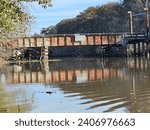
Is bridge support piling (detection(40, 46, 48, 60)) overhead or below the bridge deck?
below

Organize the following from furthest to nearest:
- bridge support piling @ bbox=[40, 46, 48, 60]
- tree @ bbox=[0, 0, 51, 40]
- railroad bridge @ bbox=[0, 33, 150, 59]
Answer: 1. bridge support piling @ bbox=[40, 46, 48, 60]
2. railroad bridge @ bbox=[0, 33, 150, 59]
3. tree @ bbox=[0, 0, 51, 40]

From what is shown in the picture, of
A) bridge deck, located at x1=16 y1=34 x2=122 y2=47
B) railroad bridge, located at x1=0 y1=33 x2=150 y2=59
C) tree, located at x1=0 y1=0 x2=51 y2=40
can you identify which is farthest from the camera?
railroad bridge, located at x1=0 y1=33 x2=150 y2=59

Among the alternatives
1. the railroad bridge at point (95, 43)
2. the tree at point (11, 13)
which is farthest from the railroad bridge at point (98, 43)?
the tree at point (11, 13)

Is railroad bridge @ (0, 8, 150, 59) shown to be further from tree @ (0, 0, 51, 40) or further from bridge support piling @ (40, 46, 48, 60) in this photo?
tree @ (0, 0, 51, 40)

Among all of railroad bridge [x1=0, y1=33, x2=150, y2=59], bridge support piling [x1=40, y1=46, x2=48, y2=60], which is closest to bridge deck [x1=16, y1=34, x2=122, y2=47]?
railroad bridge [x1=0, y1=33, x2=150, y2=59]

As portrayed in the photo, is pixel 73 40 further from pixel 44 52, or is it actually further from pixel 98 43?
pixel 44 52

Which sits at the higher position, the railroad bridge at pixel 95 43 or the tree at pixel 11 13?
the tree at pixel 11 13

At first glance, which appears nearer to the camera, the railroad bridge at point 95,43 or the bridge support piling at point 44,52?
the railroad bridge at point 95,43

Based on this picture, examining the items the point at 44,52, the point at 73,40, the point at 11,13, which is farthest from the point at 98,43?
the point at 11,13

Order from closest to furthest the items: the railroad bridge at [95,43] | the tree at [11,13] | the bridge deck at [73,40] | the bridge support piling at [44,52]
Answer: the tree at [11,13]
the bridge deck at [73,40]
the railroad bridge at [95,43]
the bridge support piling at [44,52]

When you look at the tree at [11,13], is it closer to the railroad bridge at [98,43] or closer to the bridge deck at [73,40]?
the railroad bridge at [98,43]

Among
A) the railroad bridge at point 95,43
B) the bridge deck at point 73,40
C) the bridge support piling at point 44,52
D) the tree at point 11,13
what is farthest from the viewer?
the bridge support piling at point 44,52

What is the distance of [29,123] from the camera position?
6.56m

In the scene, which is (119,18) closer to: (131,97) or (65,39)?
(65,39)
